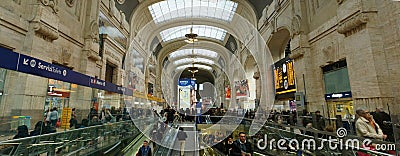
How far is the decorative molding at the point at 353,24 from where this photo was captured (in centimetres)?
554

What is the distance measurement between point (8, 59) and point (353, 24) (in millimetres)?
8578

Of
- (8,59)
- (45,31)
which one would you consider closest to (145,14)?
(45,31)

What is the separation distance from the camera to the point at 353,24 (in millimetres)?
5852

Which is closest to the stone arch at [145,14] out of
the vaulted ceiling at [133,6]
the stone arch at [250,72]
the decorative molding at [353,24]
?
the vaulted ceiling at [133,6]

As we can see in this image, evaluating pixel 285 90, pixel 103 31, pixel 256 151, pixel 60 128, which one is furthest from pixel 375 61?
pixel 103 31

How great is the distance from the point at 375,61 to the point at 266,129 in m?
3.65

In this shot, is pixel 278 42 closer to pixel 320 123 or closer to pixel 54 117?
pixel 320 123

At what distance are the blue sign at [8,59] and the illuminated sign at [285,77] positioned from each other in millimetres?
11035

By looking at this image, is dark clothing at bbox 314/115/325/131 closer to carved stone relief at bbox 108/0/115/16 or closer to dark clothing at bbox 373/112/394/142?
dark clothing at bbox 373/112/394/142

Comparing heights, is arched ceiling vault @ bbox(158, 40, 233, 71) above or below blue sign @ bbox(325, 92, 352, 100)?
above

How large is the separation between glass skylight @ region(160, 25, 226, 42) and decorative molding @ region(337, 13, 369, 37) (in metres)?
17.3

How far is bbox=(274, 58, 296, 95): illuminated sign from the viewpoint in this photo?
10652 millimetres

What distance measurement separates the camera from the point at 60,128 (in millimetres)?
3850

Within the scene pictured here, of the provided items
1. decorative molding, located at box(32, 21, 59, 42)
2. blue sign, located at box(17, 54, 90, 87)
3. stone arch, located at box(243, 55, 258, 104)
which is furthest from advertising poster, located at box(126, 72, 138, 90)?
stone arch, located at box(243, 55, 258, 104)
